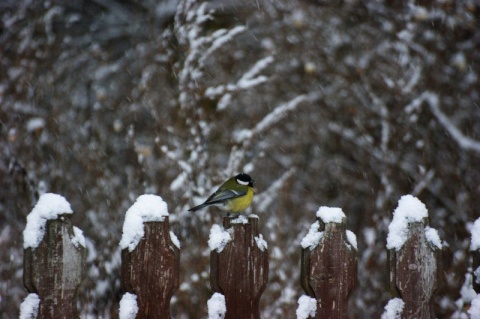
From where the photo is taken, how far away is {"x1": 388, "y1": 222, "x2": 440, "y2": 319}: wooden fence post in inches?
86.5

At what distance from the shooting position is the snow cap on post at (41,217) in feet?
6.53

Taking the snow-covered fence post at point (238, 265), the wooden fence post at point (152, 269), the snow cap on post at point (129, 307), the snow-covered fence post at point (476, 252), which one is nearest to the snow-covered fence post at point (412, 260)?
the snow-covered fence post at point (476, 252)

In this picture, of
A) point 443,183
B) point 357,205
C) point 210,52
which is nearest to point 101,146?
point 210,52

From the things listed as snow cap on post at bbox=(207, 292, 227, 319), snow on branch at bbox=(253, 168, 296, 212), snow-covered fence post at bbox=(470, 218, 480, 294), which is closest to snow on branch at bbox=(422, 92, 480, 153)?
snow on branch at bbox=(253, 168, 296, 212)

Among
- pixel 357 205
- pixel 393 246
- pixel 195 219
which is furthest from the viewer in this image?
pixel 357 205

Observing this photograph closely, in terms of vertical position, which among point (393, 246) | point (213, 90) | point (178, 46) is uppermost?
point (178, 46)

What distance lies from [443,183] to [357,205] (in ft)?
2.34

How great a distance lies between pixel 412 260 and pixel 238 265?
2.11 ft

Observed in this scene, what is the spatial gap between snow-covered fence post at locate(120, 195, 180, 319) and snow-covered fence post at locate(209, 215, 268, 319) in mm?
152

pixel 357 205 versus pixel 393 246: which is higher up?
pixel 357 205

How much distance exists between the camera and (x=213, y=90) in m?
4.93

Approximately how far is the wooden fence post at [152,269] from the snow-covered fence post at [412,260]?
804mm

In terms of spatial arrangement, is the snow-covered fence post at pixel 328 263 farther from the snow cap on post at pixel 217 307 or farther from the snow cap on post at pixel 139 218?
the snow cap on post at pixel 139 218

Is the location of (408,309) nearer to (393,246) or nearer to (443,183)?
(393,246)
